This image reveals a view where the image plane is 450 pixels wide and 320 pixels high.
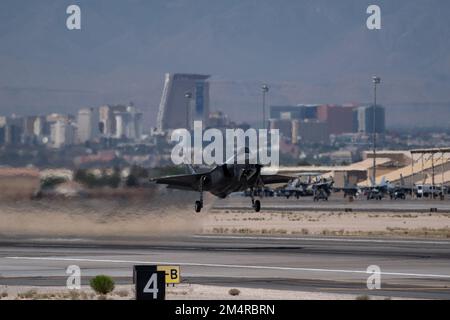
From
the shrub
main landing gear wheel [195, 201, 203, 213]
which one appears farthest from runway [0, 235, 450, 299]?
the shrub

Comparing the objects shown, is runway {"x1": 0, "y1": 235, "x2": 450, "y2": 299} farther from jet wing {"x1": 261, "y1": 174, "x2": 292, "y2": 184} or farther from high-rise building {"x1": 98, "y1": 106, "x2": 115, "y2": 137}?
high-rise building {"x1": 98, "y1": 106, "x2": 115, "y2": 137}

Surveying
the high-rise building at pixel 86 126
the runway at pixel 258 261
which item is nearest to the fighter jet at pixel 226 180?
the runway at pixel 258 261

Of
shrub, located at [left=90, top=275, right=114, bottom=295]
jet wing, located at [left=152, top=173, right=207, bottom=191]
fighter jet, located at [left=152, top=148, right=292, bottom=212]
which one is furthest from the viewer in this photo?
jet wing, located at [left=152, top=173, right=207, bottom=191]

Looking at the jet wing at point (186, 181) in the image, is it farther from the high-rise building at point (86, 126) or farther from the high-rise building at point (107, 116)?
the high-rise building at point (107, 116)

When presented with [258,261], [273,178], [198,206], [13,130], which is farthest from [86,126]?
[258,261]

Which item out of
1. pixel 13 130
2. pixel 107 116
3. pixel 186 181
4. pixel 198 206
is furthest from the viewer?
pixel 107 116

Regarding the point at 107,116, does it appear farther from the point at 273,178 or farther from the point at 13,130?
the point at 273,178
